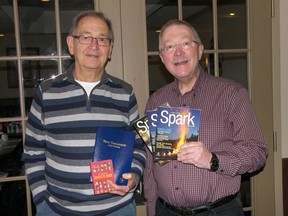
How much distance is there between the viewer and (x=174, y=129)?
164 cm

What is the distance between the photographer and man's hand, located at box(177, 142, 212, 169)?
5.19 ft

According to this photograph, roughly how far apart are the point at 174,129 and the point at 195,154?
0.16 metres

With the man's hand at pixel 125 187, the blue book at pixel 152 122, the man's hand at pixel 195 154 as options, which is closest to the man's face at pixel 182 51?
the blue book at pixel 152 122


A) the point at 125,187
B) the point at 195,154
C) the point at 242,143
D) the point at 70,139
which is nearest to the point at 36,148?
the point at 70,139

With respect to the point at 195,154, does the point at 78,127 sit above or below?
above

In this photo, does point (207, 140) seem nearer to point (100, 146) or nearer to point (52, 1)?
point (100, 146)

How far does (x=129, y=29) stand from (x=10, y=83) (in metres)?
0.96

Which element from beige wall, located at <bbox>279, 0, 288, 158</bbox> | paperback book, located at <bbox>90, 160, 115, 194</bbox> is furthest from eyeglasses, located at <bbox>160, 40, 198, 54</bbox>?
beige wall, located at <bbox>279, 0, 288, 158</bbox>

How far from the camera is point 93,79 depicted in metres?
1.93

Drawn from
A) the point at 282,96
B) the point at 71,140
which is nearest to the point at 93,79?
the point at 71,140

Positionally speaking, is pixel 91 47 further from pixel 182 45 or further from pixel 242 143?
pixel 242 143

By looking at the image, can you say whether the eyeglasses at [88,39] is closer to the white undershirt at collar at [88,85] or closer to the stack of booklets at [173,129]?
the white undershirt at collar at [88,85]

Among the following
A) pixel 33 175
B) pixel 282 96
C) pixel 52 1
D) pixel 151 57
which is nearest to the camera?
pixel 33 175

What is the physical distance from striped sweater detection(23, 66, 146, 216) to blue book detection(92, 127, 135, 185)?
0.31ft
